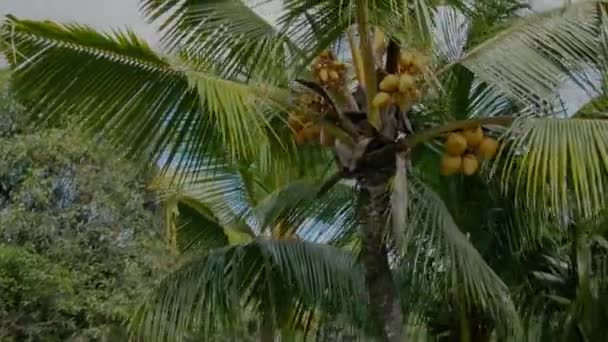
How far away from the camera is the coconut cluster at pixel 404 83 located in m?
4.39

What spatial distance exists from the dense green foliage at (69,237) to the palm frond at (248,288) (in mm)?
4883

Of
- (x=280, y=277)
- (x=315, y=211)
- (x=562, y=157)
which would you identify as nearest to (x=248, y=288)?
(x=280, y=277)

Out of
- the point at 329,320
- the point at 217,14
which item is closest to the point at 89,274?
the point at 329,320

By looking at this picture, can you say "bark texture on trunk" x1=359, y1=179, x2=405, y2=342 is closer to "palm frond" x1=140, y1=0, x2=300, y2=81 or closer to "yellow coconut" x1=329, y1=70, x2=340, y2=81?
"yellow coconut" x1=329, y1=70, x2=340, y2=81

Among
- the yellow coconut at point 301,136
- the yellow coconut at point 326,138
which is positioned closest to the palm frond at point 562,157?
the yellow coconut at point 326,138

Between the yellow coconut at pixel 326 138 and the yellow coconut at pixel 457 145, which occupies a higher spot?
the yellow coconut at pixel 326 138

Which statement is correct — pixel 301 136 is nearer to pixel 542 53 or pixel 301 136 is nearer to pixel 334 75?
pixel 334 75

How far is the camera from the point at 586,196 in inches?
155

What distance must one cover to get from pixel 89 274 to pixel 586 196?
25.6 feet

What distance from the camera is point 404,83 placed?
14.4ft

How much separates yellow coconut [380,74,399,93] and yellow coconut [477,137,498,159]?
508 millimetres

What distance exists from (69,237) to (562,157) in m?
7.89

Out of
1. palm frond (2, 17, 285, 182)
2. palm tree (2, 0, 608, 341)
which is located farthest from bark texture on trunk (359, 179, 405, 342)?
palm frond (2, 17, 285, 182)

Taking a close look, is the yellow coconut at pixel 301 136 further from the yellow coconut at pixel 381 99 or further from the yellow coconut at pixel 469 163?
the yellow coconut at pixel 469 163
